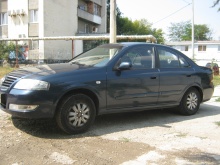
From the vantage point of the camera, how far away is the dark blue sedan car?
514 cm

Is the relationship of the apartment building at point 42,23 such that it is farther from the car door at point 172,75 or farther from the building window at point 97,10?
the car door at point 172,75

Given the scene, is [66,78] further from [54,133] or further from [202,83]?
[202,83]

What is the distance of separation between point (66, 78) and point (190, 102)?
11.1ft

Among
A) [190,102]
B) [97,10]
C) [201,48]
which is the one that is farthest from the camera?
[201,48]

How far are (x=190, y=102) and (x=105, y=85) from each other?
261 centimetres

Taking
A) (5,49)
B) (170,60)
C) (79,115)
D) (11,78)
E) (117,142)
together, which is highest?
(5,49)

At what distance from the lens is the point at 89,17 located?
1601 inches

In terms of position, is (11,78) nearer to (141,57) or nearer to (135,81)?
(135,81)

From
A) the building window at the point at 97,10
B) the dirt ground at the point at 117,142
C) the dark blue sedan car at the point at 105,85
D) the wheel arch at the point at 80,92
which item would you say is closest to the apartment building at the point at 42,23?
the building window at the point at 97,10

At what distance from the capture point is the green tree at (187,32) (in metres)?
86.2

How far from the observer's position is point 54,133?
217 inches

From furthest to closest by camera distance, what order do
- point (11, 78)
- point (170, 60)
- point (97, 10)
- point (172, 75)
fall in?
point (97, 10) < point (170, 60) < point (172, 75) < point (11, 78)

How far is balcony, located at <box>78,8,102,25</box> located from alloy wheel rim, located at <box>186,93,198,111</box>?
3185cm

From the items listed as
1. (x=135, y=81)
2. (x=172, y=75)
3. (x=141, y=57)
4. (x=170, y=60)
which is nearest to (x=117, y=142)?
(x=135, y=81)
